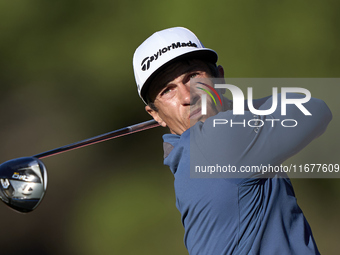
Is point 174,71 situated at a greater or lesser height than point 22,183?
greater

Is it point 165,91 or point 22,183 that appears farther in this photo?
point 22,183

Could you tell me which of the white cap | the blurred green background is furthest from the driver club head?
the blurred green background

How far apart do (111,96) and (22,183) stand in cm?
243

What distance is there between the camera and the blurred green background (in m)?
3.56

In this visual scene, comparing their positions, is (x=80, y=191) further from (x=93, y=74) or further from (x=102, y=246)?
(x=93, y=74)

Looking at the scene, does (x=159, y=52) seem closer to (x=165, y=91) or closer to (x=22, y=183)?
(x=165, y=91)

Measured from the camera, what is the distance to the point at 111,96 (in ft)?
12.5

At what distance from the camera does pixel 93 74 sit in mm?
3812

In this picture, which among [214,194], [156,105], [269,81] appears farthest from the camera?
[269,81]

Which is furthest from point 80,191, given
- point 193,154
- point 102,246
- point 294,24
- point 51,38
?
point 193,154

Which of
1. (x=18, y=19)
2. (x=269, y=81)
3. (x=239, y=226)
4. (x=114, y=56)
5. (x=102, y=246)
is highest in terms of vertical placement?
(x=18, y=19)

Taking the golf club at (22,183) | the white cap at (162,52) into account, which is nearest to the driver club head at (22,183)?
the golf club at (22,183)

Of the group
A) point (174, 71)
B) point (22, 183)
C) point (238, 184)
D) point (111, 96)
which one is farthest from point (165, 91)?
point (111, 96)

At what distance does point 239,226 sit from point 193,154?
0.66 feet
